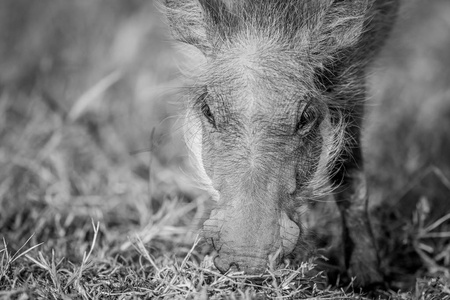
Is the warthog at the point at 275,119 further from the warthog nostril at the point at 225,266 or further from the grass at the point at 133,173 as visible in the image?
the grass at the point at 133,173

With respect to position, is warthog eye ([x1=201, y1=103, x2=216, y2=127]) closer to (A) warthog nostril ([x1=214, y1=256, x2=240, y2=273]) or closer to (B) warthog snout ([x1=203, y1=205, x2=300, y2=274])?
(B) warthog snout ([x1=203, y1=205, x2=300, y2=274])

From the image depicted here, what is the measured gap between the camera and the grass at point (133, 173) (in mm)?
2873

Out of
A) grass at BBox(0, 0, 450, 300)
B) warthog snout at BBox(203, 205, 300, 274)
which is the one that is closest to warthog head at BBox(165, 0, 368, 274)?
warthog snout at BBox(203, 205, 300, 274)

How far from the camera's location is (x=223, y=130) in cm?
307

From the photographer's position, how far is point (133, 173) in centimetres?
465

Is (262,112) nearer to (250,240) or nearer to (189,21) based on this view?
(250,240)

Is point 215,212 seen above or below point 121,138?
above

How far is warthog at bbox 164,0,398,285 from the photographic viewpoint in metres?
2.80

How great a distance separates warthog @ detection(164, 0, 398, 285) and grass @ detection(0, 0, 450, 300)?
0.65 feet

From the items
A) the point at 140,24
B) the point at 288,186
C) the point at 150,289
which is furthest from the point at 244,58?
the point at 140,24

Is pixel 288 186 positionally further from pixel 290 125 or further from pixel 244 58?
pixel 244 58

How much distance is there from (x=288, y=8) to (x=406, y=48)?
4.04 meters

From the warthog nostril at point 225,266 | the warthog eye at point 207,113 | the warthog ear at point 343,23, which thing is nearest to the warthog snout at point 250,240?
the warthog nostril at point 225,266

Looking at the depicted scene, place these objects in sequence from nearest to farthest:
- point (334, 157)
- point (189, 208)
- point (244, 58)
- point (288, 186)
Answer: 1. point (288, 186)
2. point (244, 58)
3. point (334, 157)
4. point (189, 208)
